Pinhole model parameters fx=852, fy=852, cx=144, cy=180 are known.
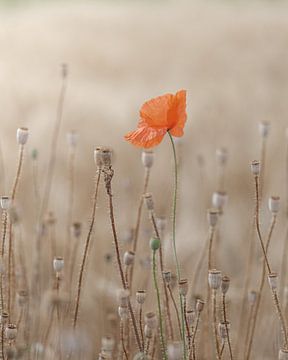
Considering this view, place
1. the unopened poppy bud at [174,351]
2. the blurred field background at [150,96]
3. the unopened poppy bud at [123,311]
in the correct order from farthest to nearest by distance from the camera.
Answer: the blurred field background at [150,96], the unopened poppy bud at [123,311], the unopened poppy bud at [174,351]

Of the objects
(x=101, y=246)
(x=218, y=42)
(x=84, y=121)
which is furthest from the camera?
(x=218, y=42)

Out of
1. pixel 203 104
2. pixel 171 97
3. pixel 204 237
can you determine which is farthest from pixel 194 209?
pixel 171 97

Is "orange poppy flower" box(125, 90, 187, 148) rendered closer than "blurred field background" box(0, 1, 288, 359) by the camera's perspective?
Yes

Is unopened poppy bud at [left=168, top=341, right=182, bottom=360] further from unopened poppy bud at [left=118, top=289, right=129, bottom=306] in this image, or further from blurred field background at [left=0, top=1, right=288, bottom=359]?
blurred field background at [left=0, top=1, right=288, bottom=359]

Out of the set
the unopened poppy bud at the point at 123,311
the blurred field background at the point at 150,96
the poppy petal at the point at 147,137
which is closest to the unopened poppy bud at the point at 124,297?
the unopened poppy bud at the point at 123,311

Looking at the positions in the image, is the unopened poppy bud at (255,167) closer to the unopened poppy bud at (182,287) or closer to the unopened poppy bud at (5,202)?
the unopened poppy bud at (182,287)

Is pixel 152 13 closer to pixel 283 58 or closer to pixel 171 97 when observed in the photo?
pixel 283 58

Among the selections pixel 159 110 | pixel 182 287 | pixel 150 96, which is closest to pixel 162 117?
pixel 159 110

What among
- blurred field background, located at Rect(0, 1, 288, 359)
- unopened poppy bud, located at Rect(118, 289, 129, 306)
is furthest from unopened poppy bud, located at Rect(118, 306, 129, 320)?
blurred field background, located at Rect(0, 1, 288, 359)
